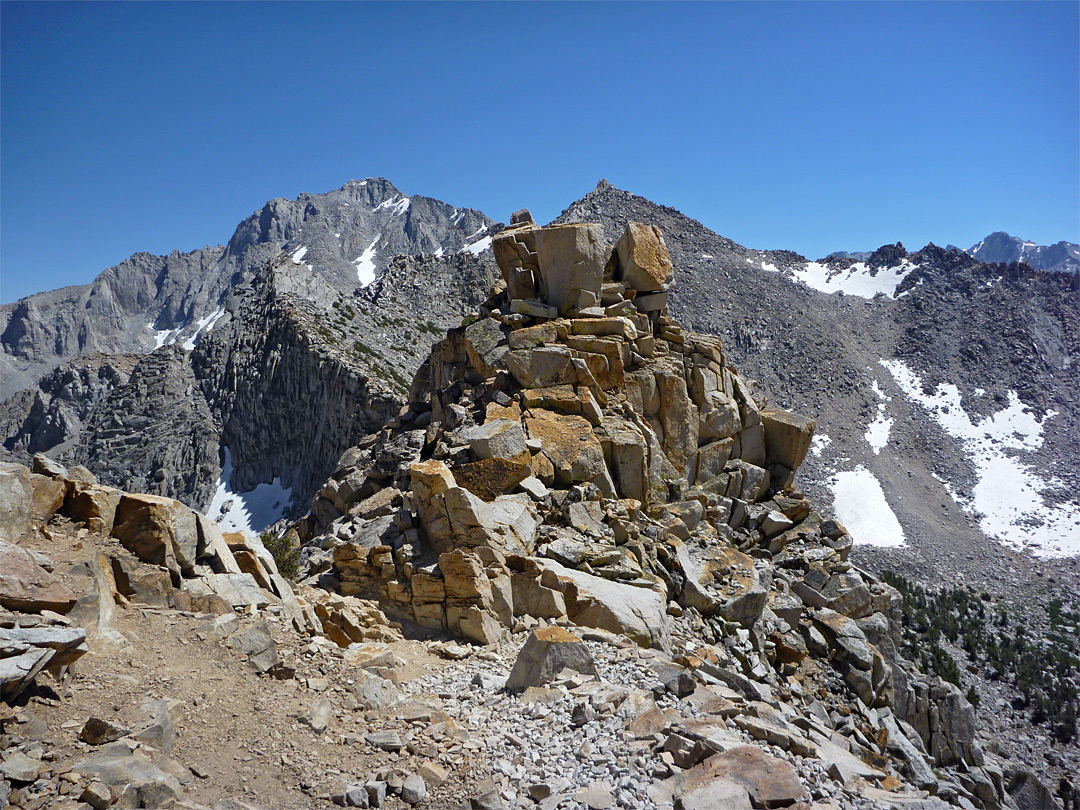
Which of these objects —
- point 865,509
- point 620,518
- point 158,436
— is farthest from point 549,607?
point 158,436

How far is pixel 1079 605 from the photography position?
85062 mm

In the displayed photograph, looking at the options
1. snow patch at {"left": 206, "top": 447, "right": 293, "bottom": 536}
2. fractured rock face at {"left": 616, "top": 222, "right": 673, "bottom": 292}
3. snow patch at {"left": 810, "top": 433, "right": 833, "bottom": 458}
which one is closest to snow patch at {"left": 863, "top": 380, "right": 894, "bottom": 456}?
snow patch at {"left": 810, "top": 433, "right": 833, "bottom": 458}

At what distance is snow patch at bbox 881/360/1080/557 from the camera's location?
10794 centimetres

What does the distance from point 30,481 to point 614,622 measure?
12.4 meters

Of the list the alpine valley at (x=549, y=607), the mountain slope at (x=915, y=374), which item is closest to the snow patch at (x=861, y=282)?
the mountain slope at (x=915, y=374)

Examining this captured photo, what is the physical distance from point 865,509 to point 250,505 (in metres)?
103

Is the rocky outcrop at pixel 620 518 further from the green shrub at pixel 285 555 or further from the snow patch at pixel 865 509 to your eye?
the snow patch at pixel 865 509

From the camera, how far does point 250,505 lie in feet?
326

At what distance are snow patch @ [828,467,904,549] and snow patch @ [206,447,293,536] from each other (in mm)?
88829

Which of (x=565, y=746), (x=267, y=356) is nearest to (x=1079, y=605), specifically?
(x=565, y=746)

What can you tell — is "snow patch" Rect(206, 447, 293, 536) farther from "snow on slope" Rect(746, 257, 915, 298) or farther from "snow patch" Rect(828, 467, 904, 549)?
"snow on slope" Rect(746, 257, 915, 298)

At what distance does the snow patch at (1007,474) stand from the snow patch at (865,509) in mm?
16873

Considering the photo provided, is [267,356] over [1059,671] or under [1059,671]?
over

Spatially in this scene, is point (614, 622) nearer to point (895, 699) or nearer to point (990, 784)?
point (895, 699)
